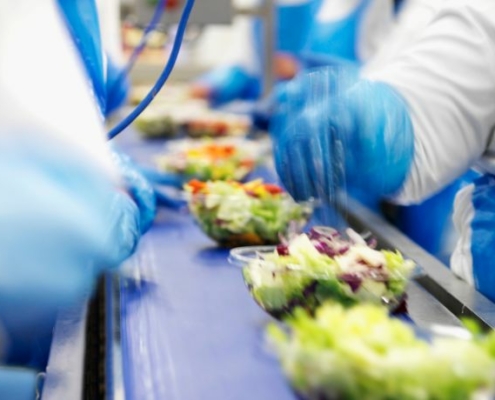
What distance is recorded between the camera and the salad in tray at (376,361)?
2.35 feet

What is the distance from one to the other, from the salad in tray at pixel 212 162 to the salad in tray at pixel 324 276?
1.08 metres

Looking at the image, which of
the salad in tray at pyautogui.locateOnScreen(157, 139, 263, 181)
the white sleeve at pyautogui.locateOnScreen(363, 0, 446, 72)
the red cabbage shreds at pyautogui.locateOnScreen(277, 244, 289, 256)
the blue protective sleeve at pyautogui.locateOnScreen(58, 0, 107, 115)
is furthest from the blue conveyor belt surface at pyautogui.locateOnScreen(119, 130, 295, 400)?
the white sleeve at pyautogui.locateOnScreen(363, 0, 446, 72)

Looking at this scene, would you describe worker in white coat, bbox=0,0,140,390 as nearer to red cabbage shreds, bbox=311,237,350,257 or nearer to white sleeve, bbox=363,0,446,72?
red cabbage shreds, bbox=311,237,350,257

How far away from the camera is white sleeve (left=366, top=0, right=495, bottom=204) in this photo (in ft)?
4.61

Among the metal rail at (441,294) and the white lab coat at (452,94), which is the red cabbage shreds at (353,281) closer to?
the metal rail at (441,294)

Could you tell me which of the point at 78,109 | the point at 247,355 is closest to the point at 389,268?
the point at 247,355

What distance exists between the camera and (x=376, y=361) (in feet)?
2.35

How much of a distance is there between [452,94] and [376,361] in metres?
0.81

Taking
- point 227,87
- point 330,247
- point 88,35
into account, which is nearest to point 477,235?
point 330,247

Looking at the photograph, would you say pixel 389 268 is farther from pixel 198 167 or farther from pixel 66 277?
pixel 198 167

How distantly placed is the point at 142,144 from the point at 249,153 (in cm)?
91

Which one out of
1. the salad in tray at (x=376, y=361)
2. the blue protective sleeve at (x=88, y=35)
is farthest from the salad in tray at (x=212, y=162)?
the salad in tray at (x=376, y=361)

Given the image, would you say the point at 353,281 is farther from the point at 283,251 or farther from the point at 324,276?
the point at 283,251

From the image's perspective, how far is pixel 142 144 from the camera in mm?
3416
